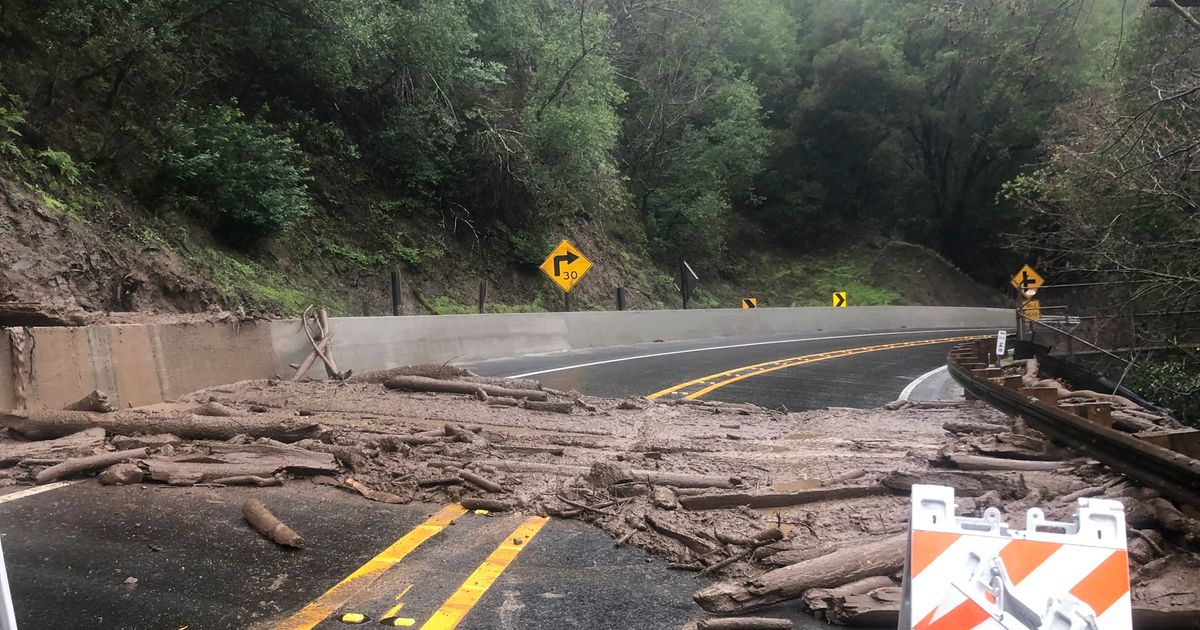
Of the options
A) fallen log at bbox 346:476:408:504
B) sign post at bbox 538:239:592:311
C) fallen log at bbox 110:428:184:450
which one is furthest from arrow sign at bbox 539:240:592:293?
fallen log at bbox 346:476:408:504

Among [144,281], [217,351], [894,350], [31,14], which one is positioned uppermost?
[31,14]

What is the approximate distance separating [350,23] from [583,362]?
8908 millimetres

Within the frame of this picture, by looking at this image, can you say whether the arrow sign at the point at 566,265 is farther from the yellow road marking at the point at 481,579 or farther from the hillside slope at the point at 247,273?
the yellow road marking at the point at 481,579

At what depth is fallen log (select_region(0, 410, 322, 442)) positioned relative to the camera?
5.97m

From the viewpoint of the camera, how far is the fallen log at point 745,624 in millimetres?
3221

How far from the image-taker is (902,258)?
46.7 meters

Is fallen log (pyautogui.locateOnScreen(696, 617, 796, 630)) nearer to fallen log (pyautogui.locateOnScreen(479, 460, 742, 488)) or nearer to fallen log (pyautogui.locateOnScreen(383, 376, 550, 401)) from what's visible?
fallen log (pyautogui.locateOnScreen(479, 460, 742, 488))

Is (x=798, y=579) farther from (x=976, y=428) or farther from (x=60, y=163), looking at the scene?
(x=60, y=163)

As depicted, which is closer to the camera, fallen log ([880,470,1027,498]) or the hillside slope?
fallen log ([880,470,1027,498])

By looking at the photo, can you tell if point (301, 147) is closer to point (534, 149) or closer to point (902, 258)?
point (534, 149)

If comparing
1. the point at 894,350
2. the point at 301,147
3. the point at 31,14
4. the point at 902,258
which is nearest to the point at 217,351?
the point at 31,14

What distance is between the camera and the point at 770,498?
4637 mm

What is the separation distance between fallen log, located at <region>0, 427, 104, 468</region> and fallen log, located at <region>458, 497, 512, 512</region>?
3.05 m

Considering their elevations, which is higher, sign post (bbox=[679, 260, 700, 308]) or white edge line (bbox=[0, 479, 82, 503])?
sign post (bbox=[679, 260, 700, 308])
